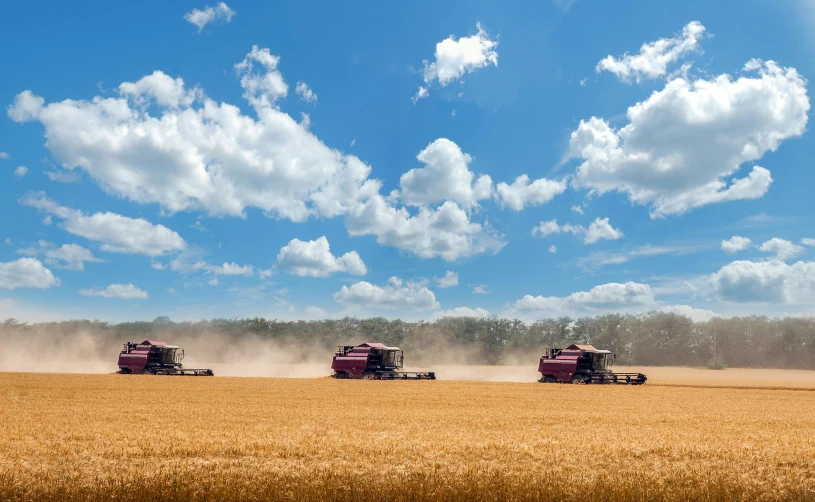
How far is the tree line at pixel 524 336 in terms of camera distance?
132 meters

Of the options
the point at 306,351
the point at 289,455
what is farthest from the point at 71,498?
the point at 306,351

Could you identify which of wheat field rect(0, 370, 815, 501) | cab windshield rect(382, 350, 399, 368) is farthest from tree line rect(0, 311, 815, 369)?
wheat field rect(0, 370, 815, 501)

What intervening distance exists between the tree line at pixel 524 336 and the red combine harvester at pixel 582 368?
65.3m

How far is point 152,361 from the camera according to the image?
62.6 meters

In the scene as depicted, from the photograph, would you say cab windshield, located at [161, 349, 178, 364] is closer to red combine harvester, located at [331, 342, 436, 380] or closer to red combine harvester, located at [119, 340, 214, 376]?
red combine harvester, located at [119, 340, 214, 376]

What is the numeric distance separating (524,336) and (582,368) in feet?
299

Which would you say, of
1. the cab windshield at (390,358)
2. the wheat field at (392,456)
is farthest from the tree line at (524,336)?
the wheat field at (392,456)

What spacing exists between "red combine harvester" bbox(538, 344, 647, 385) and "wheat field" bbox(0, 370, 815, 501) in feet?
99.6

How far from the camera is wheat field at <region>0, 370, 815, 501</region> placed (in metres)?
11.9

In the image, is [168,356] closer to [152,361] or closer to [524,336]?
[152,361]

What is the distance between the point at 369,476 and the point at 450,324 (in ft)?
464

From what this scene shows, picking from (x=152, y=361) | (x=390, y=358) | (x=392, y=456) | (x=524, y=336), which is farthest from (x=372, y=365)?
(x=524, y=336)

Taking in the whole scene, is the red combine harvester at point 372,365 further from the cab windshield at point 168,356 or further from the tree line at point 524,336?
the tree line at point 524,336

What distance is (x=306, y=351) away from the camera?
128125mm
